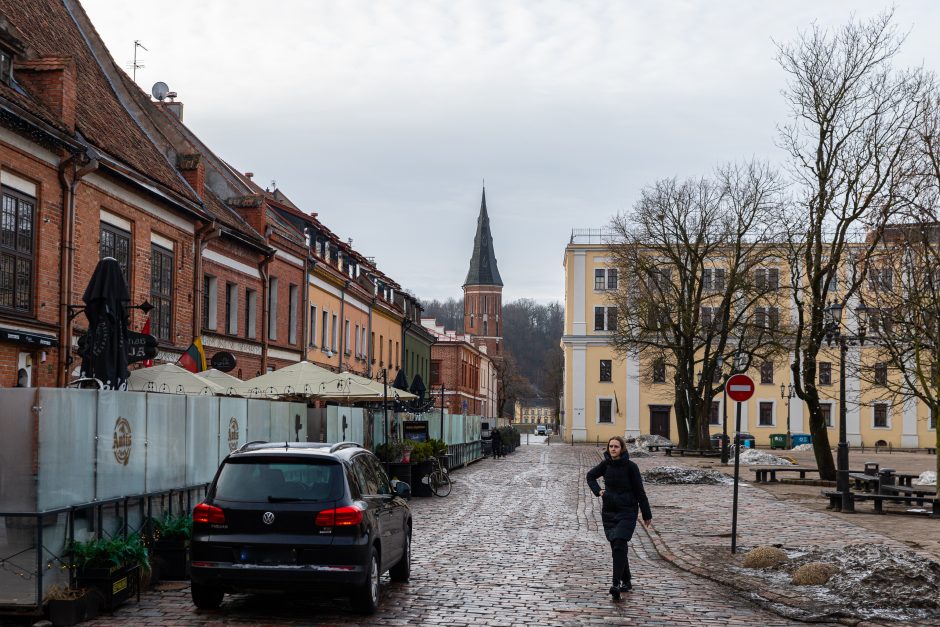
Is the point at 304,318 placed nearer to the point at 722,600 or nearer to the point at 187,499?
the point at 187,499

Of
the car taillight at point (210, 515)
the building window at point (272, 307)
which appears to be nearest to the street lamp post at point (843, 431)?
the car taillight at point (210, 515)

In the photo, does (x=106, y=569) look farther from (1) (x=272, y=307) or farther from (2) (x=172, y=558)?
(1) (x=272, y=307)

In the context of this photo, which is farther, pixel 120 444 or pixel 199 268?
pixel 199 268

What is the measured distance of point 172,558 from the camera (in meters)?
12.1

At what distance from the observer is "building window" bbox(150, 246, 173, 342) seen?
25.3 metres

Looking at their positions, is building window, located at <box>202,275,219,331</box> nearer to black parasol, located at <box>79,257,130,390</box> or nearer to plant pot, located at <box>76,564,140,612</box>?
black parasol, located at <box>79,257,130,390</box>

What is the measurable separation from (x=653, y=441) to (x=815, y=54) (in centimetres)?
3939

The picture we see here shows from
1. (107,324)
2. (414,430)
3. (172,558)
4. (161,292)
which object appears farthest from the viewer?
(414,430)

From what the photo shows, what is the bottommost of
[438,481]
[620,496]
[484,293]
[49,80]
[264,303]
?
[438,481]

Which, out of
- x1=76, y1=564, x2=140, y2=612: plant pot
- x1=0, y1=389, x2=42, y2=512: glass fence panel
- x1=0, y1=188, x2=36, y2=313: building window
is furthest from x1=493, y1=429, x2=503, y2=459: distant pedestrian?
x1=0, y1=389, x2=42, y2=512: glass fence panel

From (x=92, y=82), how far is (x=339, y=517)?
66.2 ft

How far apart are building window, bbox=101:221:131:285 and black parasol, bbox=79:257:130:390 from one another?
7736 mm

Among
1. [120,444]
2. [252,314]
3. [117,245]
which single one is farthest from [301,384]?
[120,444]

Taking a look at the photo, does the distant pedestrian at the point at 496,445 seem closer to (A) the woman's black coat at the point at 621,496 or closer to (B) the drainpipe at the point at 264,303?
(B) the drainpipe at the point at 264,303
